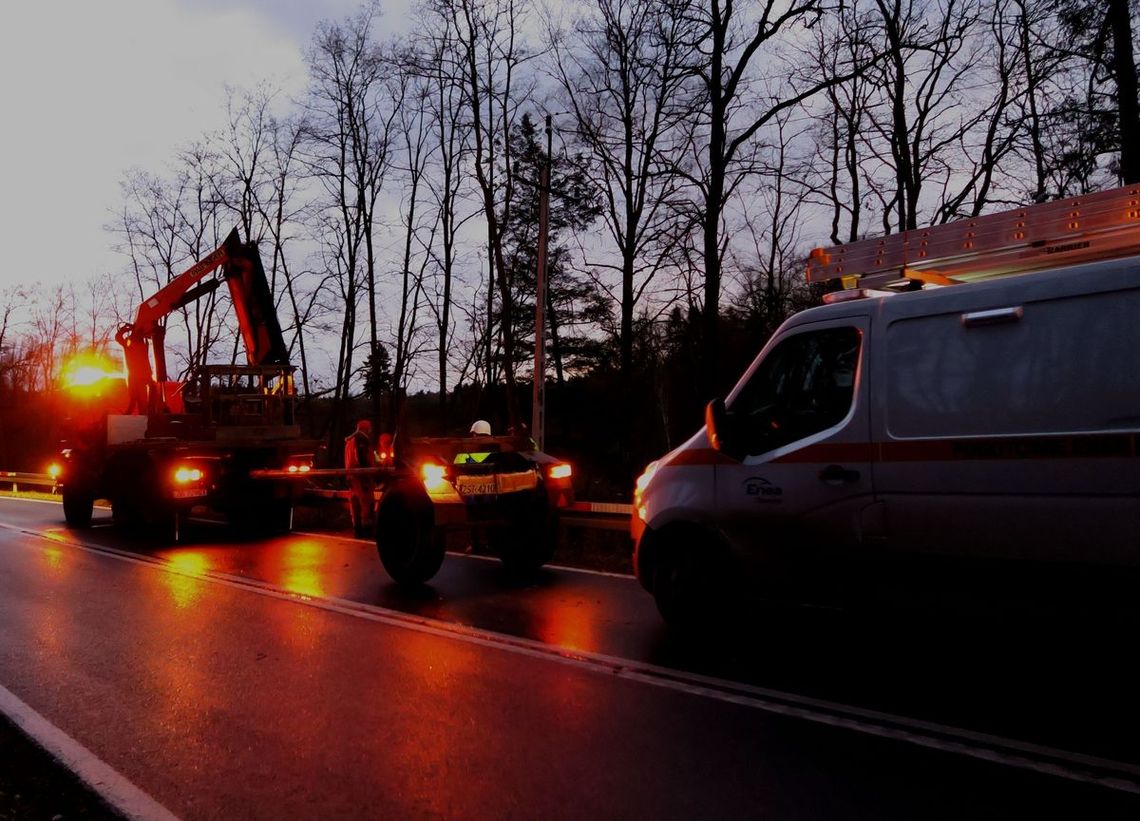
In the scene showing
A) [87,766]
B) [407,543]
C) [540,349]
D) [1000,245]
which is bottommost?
[87,766]

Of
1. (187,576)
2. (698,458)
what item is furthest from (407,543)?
(698,458)

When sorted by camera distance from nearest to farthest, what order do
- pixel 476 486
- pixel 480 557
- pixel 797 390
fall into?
1. pixel 797 390
2. pixel 476 486
3. pixel 480 557

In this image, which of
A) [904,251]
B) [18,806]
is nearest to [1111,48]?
[904,251]

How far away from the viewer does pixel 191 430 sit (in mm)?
14000

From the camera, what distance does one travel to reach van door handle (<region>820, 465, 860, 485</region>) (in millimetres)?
5066

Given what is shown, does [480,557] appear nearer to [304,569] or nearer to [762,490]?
[304,569]

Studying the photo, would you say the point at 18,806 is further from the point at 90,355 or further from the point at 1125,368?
the point at 90,355

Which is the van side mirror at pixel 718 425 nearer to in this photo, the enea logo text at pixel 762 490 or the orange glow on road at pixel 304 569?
the enea logo text at pixel 762 490

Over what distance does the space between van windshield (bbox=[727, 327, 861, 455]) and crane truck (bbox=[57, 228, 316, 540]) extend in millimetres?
8969

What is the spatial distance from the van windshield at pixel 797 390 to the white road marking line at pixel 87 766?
3921 mm

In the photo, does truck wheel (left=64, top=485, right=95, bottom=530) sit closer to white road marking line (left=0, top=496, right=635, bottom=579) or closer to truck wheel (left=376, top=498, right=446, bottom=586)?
white road marking line (left=0, top=496, right=635, bottom=579)

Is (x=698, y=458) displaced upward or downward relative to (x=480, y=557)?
upward

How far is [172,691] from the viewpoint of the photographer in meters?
5.27

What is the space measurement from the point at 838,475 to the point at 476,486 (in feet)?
14.2
